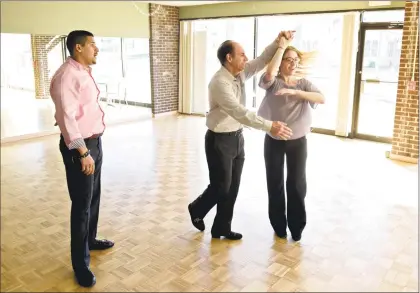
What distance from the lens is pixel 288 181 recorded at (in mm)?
2918

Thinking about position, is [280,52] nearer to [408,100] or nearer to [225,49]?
[225,49]

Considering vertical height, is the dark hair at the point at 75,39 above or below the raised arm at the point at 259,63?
above

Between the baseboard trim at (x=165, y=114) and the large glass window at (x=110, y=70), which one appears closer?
the large glass window at (x=110, y=70)

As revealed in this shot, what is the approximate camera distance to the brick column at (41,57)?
6.95 m

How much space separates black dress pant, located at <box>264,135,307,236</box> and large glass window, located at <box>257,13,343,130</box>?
425 centimetres

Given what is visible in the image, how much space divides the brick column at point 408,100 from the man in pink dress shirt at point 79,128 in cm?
440

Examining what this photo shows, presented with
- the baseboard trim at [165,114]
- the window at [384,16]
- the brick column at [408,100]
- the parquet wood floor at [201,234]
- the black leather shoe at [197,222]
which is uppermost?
the window at [384,16]

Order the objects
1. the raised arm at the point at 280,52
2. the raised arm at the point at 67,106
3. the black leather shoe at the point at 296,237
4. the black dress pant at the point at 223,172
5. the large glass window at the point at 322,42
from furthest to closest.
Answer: the large glass window at the point at 322,42, the black leather shoe at the point at 296,237, the black dress pant at the point at 223,172, the raised arm at the point at 280,52, the raised arm at the point at 67,106

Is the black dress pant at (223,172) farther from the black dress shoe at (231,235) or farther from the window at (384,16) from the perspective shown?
the window at (384,16)

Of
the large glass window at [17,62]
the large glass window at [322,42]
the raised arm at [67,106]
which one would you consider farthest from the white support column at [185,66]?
the raised arm at [67,106]

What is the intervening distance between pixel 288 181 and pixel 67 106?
159 cm

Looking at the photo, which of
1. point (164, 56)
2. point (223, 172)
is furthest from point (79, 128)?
point (164, 56)

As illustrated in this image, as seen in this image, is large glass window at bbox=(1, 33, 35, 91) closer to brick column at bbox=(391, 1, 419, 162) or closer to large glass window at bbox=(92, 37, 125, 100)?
large glass window at bbox=(92, 37, 125, 100)

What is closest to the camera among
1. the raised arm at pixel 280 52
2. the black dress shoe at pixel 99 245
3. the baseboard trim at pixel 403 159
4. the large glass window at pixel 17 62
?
the raised arm at pixel 280 52
